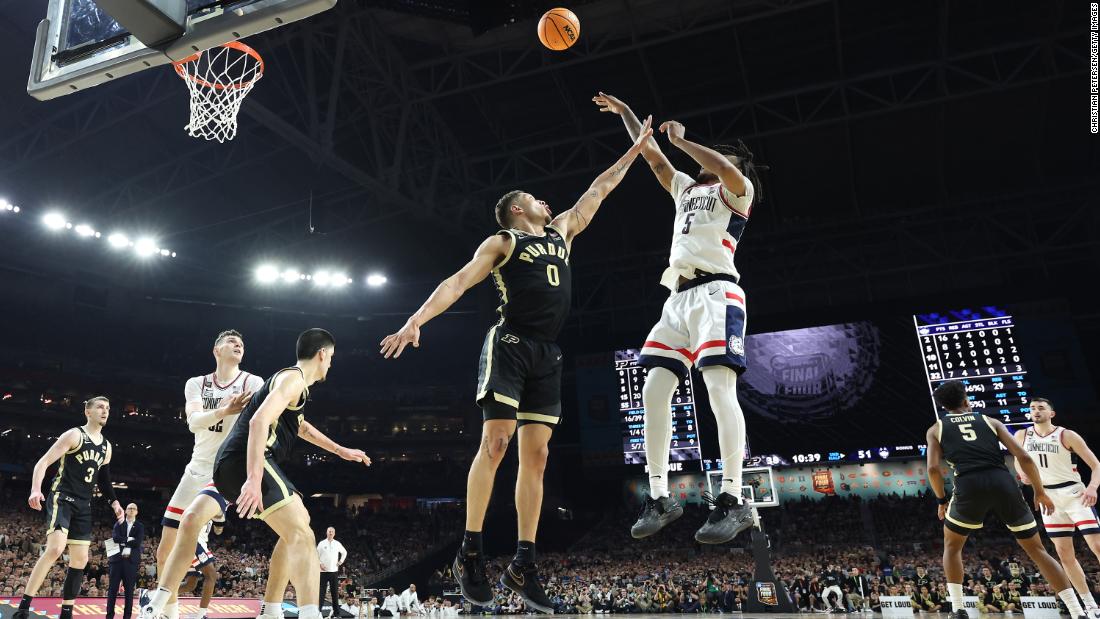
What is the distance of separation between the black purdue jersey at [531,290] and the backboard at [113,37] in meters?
2.07

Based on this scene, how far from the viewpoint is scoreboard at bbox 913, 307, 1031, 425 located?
1986 centimetres

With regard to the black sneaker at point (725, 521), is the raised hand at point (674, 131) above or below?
above

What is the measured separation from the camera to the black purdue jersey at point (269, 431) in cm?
496

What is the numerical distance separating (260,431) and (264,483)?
382mm

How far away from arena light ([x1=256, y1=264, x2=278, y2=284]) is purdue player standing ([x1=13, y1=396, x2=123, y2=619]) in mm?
17150

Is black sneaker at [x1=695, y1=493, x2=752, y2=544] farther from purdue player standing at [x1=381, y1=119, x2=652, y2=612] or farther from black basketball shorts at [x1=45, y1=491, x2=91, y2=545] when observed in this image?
black basketball shorts at [x1=45, y1=491, x2=91, y2=545]

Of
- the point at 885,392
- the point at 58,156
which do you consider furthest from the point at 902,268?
the point at 58,156

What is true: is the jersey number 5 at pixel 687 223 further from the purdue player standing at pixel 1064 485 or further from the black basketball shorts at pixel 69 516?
the black basketball shorts at pixel 69 516

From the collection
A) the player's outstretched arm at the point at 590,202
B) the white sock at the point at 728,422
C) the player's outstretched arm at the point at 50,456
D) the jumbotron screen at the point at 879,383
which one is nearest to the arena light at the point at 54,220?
the player's outstretched arm at the point at 50,456

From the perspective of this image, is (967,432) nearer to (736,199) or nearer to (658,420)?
(736,199)

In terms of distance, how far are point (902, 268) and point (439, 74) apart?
1616cm

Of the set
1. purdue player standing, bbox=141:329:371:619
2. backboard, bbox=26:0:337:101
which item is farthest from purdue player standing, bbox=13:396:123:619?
backboard, bbox=26:0:337:101

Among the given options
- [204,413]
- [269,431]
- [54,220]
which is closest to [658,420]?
[269,431]

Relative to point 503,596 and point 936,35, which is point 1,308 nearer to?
point 503,596
